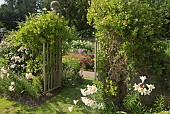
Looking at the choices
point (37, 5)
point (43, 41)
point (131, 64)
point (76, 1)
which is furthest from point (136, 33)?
point (37, 5)

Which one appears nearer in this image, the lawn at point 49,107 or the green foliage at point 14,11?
the lawn at point 49,107

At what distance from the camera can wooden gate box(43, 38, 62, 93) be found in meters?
5.10

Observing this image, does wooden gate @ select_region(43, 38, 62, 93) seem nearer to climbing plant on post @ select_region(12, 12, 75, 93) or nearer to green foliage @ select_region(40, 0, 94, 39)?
climbing plant on post @ select_region(12, 12, 75, 93)

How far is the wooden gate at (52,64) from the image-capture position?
201 inches

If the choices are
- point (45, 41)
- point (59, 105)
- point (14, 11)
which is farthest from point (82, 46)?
point (14, 11)

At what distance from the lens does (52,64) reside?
5359 mm

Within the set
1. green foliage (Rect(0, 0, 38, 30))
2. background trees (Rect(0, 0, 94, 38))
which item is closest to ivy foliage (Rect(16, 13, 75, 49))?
background trees (Rect(0, 0, 94, 38))

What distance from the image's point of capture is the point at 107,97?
4.07 metres

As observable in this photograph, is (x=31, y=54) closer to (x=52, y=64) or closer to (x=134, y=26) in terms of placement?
(x=52, y=64)

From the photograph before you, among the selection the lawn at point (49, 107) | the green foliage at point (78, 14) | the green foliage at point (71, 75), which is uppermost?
the green foliage at point (78, 14)

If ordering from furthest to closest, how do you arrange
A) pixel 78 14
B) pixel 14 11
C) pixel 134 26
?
pixel 14 11 < pixel 78 14 < pixel 134 26

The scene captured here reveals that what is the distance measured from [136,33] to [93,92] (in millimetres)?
1252

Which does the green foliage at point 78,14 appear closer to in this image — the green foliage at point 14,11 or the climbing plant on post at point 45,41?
the green foliage at point 14,11

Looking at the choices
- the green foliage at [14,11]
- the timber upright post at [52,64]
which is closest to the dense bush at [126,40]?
the timber upright post at [52,64]
